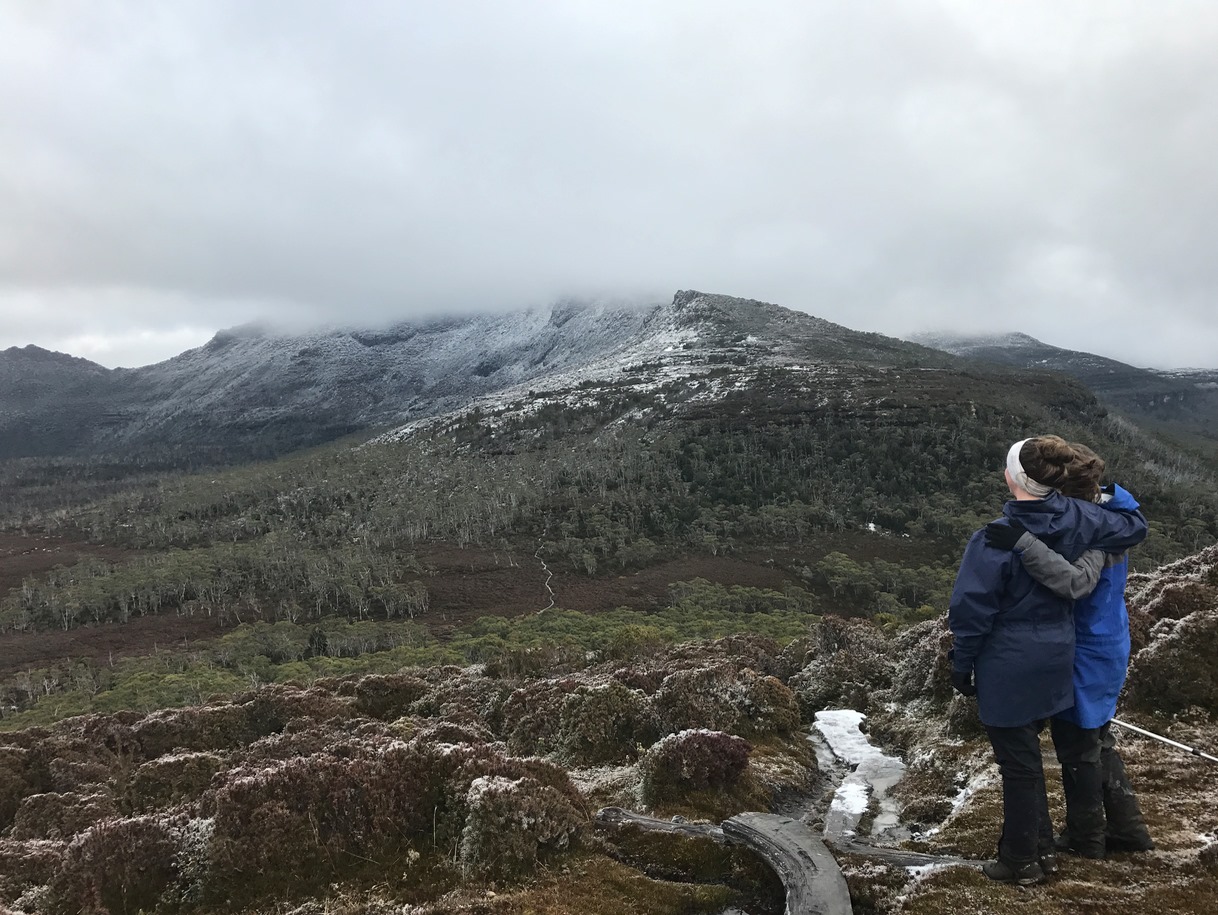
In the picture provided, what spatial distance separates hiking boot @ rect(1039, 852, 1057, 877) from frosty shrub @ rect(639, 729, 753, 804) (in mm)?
5410

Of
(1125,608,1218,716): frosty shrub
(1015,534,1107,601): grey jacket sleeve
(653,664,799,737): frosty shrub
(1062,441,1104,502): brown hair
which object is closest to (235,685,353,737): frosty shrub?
(653,664,799,737): frosty shrub

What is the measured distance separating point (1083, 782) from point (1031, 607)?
74.5 inches

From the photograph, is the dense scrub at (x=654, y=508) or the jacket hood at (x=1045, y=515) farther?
the dense scrub at (x=654, y=508)

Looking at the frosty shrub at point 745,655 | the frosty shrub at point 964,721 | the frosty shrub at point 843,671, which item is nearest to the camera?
the frosty shrub at point 964,721

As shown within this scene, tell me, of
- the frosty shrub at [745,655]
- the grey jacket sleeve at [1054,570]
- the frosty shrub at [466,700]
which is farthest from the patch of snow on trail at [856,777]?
the frosty shrub at [466,700]

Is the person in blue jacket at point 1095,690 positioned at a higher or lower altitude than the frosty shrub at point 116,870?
higher

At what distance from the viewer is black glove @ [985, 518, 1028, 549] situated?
17.9ft

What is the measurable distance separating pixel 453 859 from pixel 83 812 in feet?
26.8

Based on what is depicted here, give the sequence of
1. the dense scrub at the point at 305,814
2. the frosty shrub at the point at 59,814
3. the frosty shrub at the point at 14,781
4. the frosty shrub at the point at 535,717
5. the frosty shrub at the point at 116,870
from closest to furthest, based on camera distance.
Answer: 1. the frosty shrub at the point at 116,870
2. the dense scrub at the point at 305,814
3. the frosty shrub at the point at 59,814
4. the frosty shrub at the point at 14,781
5. the frosty shrub at the point at 535,717

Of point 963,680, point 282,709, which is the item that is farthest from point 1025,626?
point 282,709

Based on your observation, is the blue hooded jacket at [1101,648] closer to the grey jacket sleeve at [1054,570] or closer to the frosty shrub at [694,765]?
the grey jacket sleeve at [1054,570]

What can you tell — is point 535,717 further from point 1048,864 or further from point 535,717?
point 1048,864

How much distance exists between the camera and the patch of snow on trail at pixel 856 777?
31.0 ft

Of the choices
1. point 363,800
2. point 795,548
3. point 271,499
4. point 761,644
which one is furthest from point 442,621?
point 271,499
